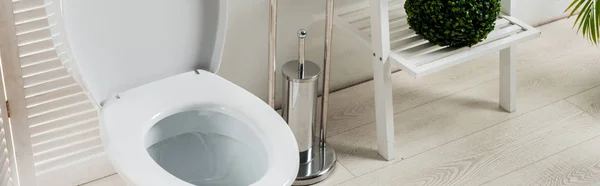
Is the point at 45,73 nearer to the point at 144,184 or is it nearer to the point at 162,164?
the point at 162,164

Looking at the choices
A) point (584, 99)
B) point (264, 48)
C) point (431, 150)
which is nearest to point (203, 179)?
point (264, 48)

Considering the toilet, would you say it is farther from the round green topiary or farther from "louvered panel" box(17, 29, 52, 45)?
the round green topiary

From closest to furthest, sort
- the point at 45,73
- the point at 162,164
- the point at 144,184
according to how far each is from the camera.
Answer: the point at 144,184 < the point at 162,164 < the point at 45,73

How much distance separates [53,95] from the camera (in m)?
1.83

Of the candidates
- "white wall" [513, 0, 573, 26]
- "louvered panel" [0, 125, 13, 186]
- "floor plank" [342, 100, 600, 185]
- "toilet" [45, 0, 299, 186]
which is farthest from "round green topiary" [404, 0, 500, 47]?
"louvered panel" [0, 125, 13, 186]

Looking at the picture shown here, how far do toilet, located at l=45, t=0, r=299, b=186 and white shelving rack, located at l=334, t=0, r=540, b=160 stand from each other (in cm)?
41

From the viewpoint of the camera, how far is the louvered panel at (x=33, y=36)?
1722 millimetres

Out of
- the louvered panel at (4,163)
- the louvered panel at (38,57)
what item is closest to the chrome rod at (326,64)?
the louvered panel at (38,57)

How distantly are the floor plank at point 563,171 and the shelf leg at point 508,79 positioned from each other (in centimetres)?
22

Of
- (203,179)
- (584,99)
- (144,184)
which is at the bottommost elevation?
(584,99)

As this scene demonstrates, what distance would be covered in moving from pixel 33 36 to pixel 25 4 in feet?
0.25

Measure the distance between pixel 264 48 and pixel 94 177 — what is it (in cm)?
54

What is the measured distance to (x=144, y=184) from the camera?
56.2 inches

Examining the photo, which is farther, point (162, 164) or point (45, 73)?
point (45, 73)
